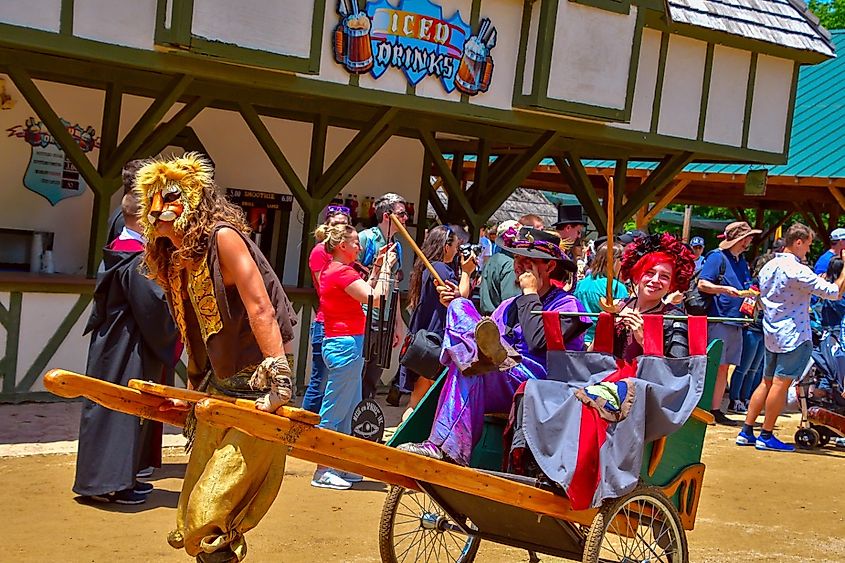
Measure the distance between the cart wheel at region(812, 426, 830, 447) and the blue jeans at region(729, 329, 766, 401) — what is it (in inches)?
62.0

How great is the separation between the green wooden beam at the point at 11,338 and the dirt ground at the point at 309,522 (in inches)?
73.8

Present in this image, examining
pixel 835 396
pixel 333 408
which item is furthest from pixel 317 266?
pixel 835 396

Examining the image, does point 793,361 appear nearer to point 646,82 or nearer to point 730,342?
point 730,342

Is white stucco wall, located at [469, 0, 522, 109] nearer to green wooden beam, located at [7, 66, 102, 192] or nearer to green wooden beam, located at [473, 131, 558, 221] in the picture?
green wooden beam, located at [473, 131, 558, 221]

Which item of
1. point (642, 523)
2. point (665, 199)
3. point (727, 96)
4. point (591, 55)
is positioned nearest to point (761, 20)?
point (727, 96)

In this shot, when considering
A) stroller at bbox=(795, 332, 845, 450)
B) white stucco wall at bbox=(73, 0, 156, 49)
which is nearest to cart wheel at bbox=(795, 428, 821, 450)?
stroller at bbox=(795, 332, 845, 450)

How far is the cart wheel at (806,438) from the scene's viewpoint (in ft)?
35.6

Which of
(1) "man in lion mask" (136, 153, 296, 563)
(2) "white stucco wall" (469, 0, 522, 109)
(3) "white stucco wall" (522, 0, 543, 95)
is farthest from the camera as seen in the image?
(3) "white stucco wall" (522, 0, 543, 95)

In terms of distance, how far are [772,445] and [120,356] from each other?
20.4ft

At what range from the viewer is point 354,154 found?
39.1 feet

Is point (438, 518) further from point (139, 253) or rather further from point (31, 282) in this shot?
point (31, 282)

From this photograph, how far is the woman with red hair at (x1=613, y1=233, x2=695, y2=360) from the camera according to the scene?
5.46 m

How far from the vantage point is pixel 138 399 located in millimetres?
4504

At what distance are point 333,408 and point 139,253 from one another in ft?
5.58
